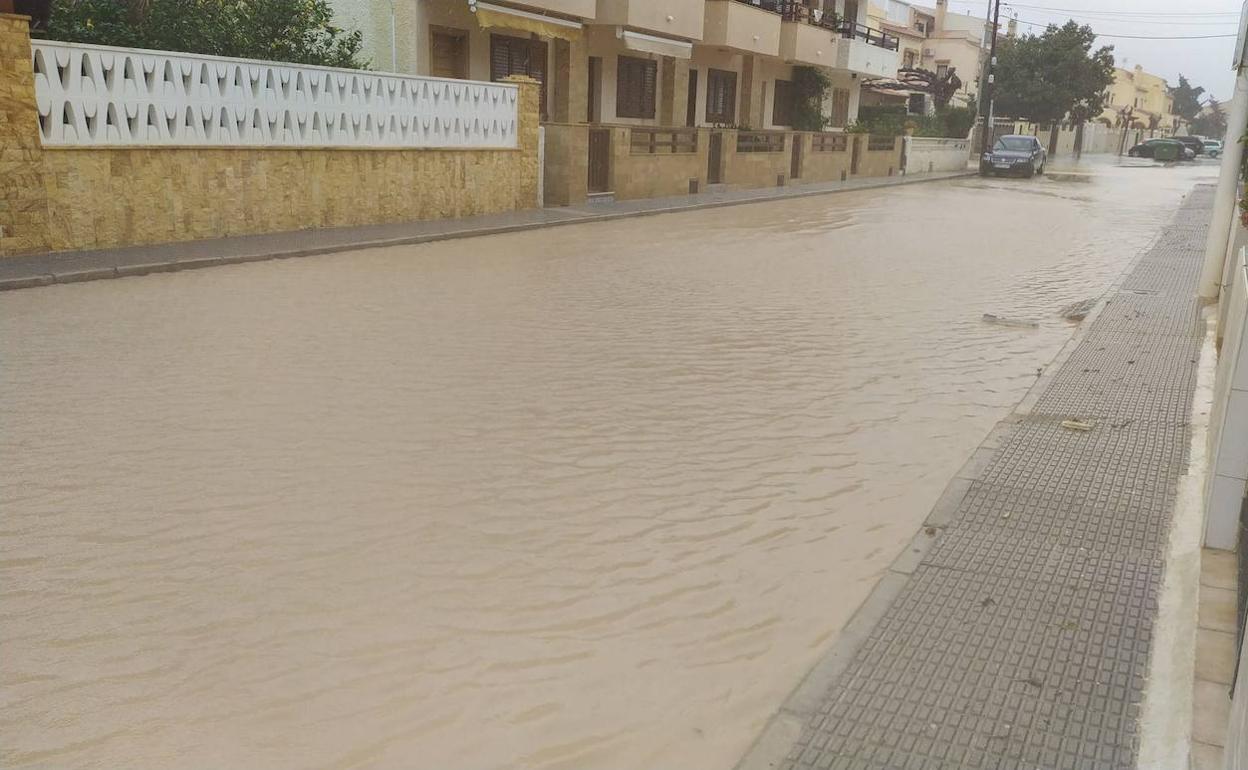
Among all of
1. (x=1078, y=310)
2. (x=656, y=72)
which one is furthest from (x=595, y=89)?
(x=1078, y=310)

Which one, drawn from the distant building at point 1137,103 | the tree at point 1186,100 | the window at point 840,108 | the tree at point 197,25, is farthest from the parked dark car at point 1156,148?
the tree at point 1186,100

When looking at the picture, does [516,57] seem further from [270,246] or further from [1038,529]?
[1038,529]

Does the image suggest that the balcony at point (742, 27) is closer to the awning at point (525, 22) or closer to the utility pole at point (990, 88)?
the awning at point (525, 22)

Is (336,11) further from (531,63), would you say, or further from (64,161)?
(64,161)

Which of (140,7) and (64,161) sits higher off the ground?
(140,7)

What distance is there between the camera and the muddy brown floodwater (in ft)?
10.8

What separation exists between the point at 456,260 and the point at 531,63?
12195 mm

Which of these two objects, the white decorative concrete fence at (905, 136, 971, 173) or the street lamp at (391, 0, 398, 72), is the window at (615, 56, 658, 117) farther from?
the white decorative concrete fence at (905, 136, 971, 173)

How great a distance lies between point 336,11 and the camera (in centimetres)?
1936

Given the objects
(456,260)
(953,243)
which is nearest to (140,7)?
(456,260)

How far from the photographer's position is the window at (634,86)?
26844mm

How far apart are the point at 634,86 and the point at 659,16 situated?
286 centimetres

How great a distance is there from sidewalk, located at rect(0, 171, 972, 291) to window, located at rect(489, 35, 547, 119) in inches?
181

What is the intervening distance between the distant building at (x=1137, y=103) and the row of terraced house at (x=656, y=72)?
60613mm
